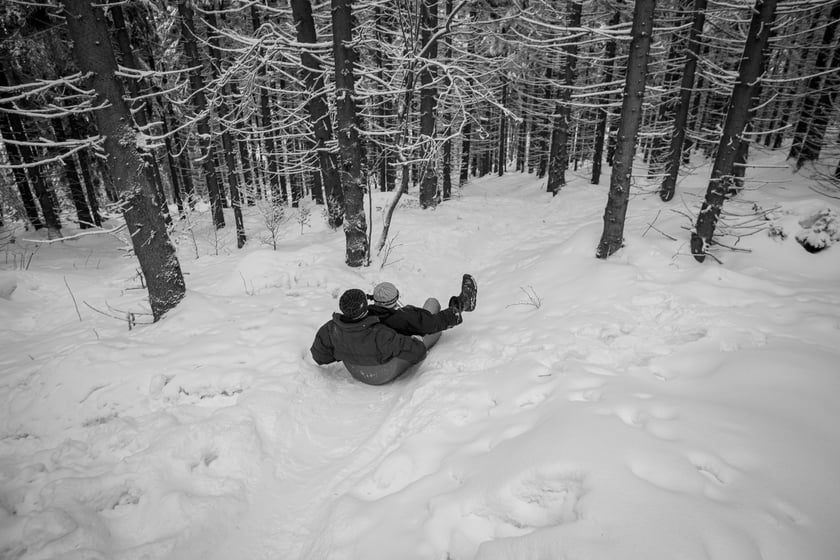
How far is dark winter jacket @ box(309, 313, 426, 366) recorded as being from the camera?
4242 mm

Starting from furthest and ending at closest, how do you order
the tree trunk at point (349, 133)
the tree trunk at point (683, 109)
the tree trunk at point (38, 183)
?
the tree trunk at point (38, 183) < the tree trunk at point (683, 109) < the tree trunk at point (349, 133)

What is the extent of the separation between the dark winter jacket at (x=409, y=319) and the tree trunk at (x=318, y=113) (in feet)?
16.4

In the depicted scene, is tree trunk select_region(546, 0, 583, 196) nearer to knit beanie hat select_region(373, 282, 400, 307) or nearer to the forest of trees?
the forest of trees

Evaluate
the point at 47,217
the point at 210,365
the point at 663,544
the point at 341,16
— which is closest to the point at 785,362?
the point at 663,544

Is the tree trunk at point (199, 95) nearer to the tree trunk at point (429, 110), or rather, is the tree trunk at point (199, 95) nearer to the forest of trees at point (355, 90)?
the forest of trees at point (355, 90)

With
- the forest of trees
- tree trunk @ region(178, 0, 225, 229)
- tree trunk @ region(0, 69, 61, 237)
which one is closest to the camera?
the forest of trees

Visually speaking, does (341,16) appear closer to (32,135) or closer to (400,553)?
(400,553)

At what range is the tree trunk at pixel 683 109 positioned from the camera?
9352mm

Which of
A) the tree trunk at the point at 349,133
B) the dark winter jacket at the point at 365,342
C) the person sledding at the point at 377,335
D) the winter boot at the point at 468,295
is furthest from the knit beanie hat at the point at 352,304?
the tree trunk at the point at 349,133

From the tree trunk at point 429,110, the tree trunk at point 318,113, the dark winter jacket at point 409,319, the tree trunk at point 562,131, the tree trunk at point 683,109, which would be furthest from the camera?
the tree trunk at point 562,131

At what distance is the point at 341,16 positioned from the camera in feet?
20.7

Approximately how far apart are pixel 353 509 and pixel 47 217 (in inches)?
748

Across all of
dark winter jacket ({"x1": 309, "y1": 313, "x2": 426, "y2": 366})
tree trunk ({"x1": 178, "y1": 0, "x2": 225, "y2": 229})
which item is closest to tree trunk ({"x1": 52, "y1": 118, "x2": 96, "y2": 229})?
tree trunk ({"x1": 178, "y1": 0, "x2": 225, "y2": 229})

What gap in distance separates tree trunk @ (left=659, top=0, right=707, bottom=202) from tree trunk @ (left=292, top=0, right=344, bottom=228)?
9.12 m
